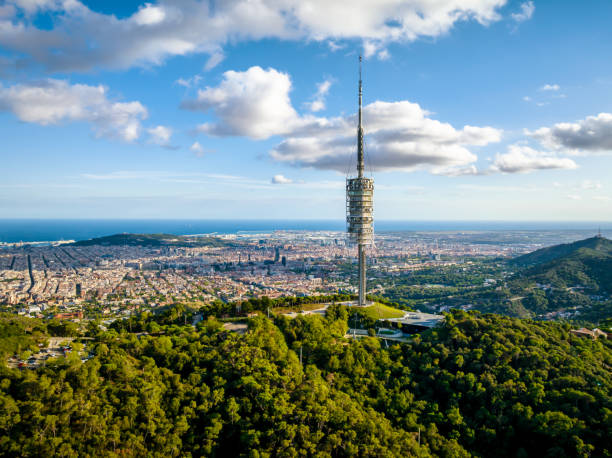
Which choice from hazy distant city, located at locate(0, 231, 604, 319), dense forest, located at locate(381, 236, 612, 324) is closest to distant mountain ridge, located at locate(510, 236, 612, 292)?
dense forest, located at locate(381, 236, 612, 324)

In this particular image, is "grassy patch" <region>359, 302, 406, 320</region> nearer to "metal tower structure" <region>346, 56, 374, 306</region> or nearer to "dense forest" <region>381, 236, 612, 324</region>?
"metal tower structure" <region>346, 56, 374, 306</region>

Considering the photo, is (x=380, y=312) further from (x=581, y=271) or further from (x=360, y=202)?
(x=581, y=271)

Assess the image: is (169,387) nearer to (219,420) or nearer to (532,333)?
(219,420)

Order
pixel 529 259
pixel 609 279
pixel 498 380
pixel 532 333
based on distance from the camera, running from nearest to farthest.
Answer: pixel 498 380
pixel 532 333
pixel 609 279
pixel 529 259

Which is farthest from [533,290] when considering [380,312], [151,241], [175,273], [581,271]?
[151,241]

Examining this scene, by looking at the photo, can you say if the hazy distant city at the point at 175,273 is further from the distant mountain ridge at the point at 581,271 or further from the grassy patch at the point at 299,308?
the distant mountain ridge at the point at 581,271

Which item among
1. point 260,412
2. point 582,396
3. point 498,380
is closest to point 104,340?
point 260,412
